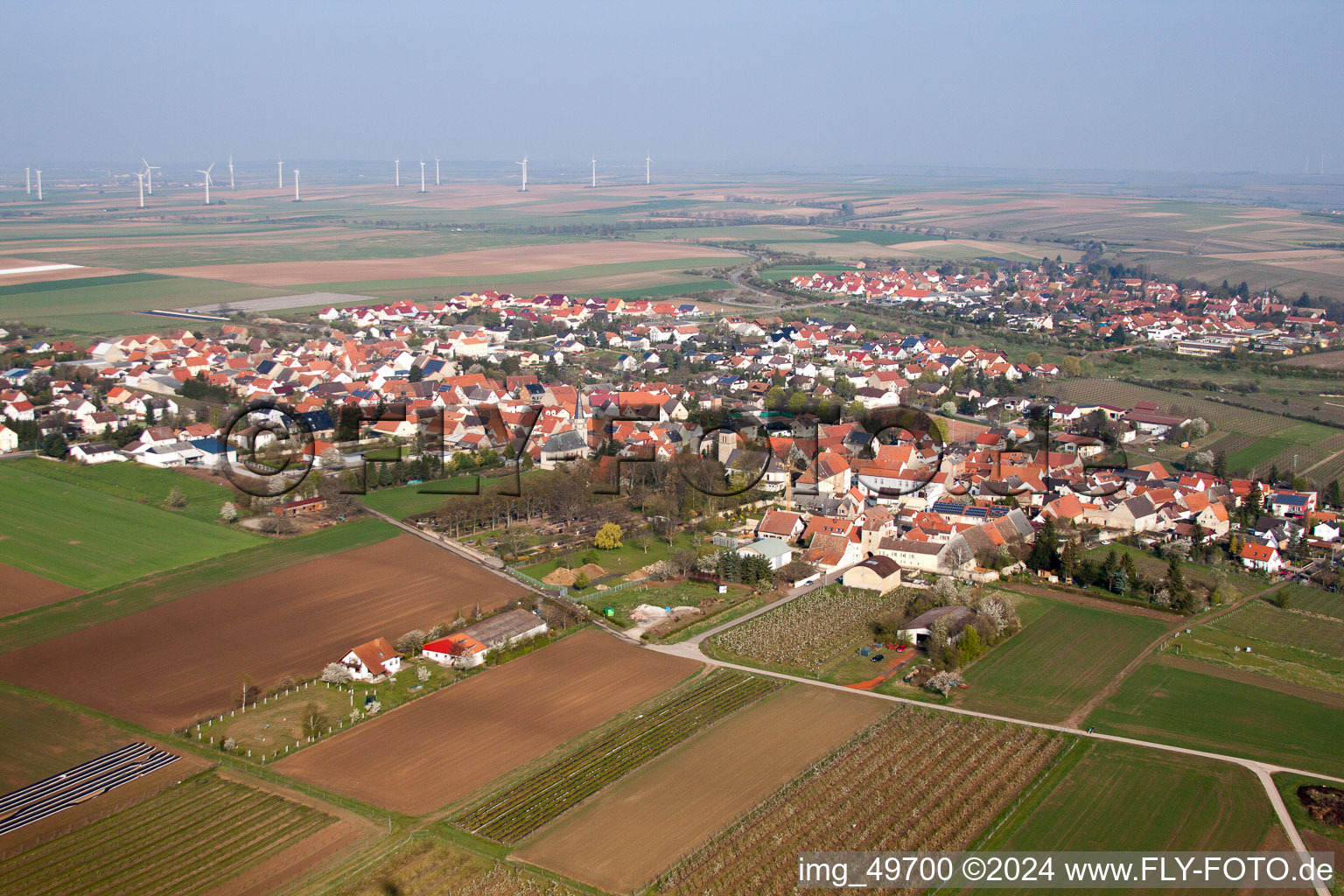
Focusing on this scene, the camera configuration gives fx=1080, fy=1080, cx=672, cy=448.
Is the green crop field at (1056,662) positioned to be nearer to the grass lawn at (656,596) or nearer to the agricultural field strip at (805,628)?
the agricultural field strip at (805,628)

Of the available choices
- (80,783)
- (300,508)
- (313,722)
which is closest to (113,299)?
(300,508)

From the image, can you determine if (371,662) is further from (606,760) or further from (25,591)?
(25,591)

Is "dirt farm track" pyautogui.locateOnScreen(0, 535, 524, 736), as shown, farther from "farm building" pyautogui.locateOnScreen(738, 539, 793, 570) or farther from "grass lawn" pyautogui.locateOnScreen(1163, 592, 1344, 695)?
"grass lawn" pyautogui.locateOnScreen(1163, 592, 1344, 695)

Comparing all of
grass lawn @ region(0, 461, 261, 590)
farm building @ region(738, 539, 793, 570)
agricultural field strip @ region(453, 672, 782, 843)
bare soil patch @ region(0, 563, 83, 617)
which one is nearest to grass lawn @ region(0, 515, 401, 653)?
bare soil patch @ region(0, 563, 83, 617)

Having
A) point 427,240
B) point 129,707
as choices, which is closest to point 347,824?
point 129,707

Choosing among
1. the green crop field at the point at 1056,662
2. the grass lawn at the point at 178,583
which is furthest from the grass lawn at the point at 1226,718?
the grass lawn at the point at 178,583

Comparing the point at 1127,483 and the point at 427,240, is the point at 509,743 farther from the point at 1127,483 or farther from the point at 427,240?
the point at 427,240

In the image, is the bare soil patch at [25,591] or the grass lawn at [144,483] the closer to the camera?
the bare soil patch at [25,591]
